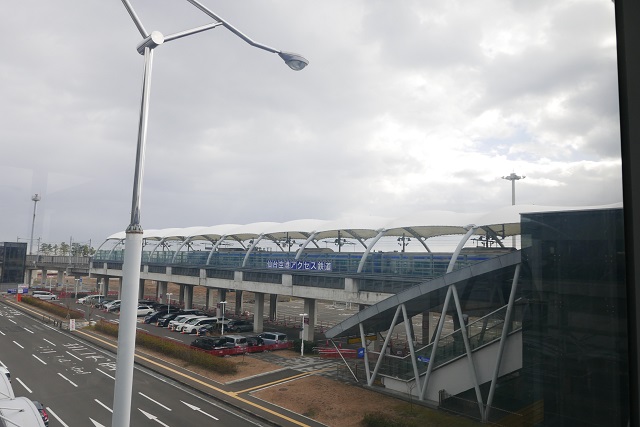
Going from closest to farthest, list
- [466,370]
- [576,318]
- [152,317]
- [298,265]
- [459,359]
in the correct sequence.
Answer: [576,318] < [466,370] < [459,359] < [152,317] < [298,265]

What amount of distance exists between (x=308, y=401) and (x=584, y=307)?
4800 mm

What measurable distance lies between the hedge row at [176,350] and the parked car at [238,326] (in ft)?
29.8

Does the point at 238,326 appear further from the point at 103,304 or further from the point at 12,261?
the point at 12,261

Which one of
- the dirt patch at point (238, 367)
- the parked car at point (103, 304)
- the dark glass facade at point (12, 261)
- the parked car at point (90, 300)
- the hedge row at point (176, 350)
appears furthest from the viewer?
the dirt patch at point (238, 367)

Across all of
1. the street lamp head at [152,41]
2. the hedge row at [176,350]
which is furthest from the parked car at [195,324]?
the street lamp head at [152,41]

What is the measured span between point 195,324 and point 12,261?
40.0 feet

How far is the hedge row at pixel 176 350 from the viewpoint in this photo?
2925mm

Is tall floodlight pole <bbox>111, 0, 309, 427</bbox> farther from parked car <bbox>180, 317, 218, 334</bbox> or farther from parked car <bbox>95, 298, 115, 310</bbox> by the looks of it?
parked car <bbox>180, 317, 218, 334</bbox>

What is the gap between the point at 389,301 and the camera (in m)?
7.30

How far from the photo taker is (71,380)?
2.69 meters

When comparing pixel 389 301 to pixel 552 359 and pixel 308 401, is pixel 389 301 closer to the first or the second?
pixel 308 401

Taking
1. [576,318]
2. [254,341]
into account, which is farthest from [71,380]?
[254,341]

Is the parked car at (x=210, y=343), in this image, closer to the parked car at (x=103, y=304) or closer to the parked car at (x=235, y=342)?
the parked car at (x=235, y=342)

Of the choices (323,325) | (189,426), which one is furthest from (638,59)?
(323,325)
